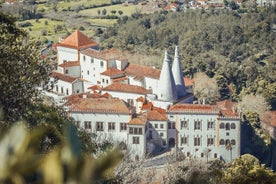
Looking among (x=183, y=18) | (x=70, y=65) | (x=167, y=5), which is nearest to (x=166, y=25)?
(x=183, y=18)

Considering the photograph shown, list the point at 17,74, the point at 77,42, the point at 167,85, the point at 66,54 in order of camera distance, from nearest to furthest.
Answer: the point at 17,74 < the point at 167,85 < the point at 77,42 < the point at 66,54

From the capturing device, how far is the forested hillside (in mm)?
44350

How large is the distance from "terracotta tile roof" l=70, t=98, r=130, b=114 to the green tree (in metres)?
17.8

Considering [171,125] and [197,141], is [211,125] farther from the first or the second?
[171,125]

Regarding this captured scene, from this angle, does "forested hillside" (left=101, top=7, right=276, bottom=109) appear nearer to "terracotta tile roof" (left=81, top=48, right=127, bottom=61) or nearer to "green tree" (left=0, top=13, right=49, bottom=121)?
"terracotta tile roof" (left=81, top=48, right=127, bottom=61)

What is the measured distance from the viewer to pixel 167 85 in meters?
30.6

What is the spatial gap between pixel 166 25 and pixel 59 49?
61.7ft

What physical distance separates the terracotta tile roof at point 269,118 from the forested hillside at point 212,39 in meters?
6.53

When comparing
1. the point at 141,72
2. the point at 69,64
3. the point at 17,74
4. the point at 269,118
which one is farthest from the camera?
the point at 69,64

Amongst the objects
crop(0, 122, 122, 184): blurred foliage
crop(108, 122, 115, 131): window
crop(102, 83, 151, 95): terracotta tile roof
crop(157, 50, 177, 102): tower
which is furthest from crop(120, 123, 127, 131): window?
crop(0, 122, 122, 184): blurred foliage

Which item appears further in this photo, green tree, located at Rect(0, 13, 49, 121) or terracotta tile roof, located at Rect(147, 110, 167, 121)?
terracotta tile roof, located at Rect(147, 110, 167, 121)

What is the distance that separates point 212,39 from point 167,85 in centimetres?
2477

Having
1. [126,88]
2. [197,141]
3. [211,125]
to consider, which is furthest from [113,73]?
[211,125]

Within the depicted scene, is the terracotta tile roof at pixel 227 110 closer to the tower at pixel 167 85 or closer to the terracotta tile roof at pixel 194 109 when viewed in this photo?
the terracotta tile roof at pixel 194 109
